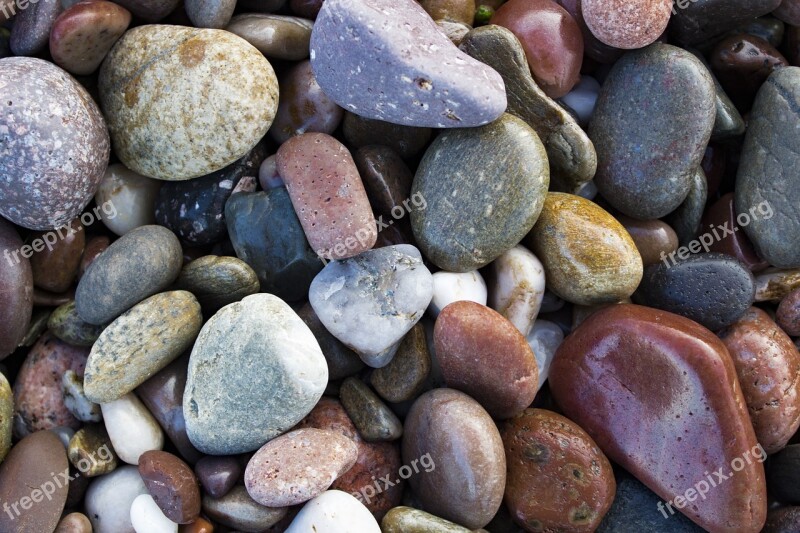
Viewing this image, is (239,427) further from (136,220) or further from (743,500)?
(743,500)

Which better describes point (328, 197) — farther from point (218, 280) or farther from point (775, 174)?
point (775, 174)

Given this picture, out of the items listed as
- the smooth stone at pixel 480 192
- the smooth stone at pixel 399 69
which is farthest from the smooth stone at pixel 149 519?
the smooth stone at pixel 399 69

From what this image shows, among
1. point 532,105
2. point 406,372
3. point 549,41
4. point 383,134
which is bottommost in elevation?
point 406,372

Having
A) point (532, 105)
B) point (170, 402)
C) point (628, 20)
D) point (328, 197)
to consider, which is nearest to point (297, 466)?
point (170, 402)

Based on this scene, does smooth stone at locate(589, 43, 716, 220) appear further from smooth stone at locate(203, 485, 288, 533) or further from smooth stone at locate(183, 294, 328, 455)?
smooth stone at locate(203, 485, 288, 533)

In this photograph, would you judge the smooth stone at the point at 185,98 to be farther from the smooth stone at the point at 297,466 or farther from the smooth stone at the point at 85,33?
the smooth stone at the point at 297,466

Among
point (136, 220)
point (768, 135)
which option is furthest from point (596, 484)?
point (136, 220)

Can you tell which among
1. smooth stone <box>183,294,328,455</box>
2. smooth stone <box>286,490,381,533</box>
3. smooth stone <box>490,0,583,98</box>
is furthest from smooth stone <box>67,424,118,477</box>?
smooth stone <box>490,0,583,98</box>
